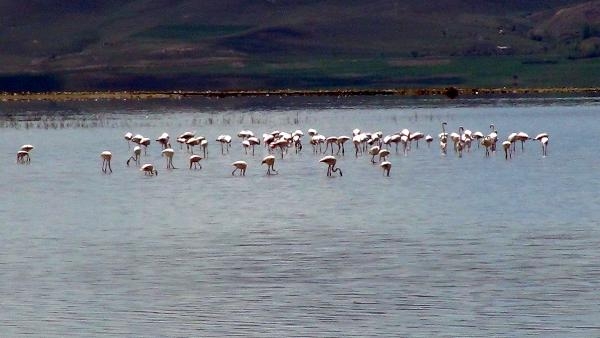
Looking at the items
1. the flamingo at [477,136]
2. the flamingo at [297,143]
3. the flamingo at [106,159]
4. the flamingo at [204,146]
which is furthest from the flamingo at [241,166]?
the flamingo at [477,136]

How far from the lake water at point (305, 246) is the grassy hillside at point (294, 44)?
76.1 metres

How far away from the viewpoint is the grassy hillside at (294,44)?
128875 millimetres

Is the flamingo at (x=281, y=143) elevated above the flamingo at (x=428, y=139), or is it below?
above

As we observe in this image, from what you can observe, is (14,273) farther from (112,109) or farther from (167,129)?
(112,109)

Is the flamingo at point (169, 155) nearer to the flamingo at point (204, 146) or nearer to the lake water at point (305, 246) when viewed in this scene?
the lake water at point (305, 246)

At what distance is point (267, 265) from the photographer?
1912cm

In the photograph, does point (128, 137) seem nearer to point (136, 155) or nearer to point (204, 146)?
point (204, 146)

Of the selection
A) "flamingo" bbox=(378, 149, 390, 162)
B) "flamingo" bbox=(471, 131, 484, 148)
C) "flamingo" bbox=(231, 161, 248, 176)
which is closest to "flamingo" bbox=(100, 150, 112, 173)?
"flamingo" bbox=(231, 161, 248, 176)

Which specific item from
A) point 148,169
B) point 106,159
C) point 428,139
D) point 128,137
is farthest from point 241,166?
point 128,137

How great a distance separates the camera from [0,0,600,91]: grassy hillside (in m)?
129

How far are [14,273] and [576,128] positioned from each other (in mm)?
30118

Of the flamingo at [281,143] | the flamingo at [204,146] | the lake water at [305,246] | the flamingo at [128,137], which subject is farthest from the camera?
the flamingo at [128,137]

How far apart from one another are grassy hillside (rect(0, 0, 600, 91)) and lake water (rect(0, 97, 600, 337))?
7607cm

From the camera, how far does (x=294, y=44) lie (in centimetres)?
15962
